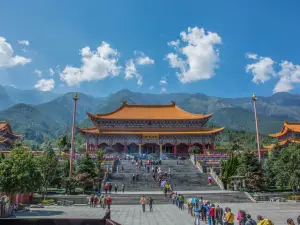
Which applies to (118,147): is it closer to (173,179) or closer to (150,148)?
(150,148)

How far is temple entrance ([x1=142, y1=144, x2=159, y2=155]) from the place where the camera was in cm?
5092

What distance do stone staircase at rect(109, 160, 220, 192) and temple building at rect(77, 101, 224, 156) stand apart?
1129 cm

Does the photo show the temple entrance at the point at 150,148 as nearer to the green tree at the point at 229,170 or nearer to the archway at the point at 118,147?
the archway at the point at 118,147

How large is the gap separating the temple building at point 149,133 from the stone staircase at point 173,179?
11.3 m

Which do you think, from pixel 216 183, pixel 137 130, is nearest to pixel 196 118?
pixel 137 130

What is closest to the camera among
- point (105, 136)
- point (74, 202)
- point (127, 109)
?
point (74, 202)

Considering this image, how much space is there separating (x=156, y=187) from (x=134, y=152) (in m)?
21.5

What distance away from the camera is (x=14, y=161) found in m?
18.2

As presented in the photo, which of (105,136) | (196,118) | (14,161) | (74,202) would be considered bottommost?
(74,202)

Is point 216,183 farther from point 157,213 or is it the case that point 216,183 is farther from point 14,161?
point 14,161

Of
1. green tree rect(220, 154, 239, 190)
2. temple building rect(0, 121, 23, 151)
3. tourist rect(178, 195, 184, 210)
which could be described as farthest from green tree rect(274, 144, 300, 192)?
temple building rect(0, 121, 23, 151)

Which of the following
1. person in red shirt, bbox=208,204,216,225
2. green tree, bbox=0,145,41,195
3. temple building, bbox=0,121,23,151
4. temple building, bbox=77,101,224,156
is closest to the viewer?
person in red shirt, bbox=208,204,216,225

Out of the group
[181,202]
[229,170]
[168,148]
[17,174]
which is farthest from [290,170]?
[168,148]

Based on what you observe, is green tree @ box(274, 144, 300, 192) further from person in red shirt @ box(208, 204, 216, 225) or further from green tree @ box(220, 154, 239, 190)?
person in red shirt @ box(208, 204, 216, 225)
